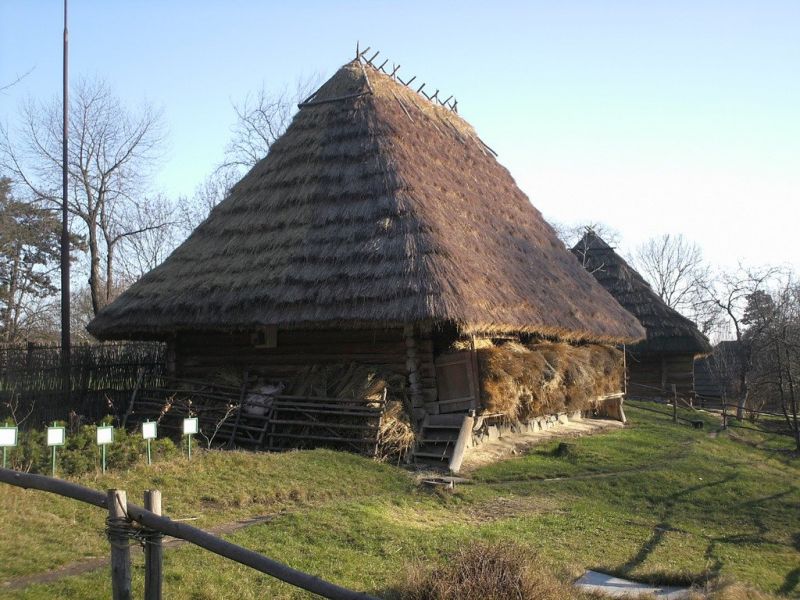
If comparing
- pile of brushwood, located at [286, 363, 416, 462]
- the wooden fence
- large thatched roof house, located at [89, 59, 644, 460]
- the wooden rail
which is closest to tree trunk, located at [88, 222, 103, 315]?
large thatched roof house, located at [89, 59, 644, 460]

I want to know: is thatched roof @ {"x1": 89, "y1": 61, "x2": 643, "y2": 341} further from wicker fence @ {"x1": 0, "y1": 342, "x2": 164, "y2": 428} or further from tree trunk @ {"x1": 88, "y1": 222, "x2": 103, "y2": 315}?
tree trunk @ {"x1": 88, "y1": 222, "x2": 103, "y2": 315}

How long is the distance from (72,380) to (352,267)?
7882 mm

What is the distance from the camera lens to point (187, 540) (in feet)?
14.6

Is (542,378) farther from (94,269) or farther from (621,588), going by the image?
(94,269)

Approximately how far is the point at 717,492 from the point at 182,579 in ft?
31.5

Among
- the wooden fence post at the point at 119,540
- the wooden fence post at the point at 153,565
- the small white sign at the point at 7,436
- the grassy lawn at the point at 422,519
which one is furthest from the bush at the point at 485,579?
the small white sign at the point at 7,436

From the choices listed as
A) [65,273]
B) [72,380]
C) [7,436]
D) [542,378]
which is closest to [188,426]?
[7,436]

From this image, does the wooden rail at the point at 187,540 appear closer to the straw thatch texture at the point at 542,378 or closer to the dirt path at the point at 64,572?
the dirt path at the point at 64,572

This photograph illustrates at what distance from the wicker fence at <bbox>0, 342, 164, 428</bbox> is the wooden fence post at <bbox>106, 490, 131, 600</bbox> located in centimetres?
1083

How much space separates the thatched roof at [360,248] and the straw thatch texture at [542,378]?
1.70 ft

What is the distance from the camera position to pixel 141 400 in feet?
49.2

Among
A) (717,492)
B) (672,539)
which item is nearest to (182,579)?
(672,539)

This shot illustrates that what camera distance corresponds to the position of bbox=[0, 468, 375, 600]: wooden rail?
4219 millimetres

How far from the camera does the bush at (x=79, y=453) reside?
8422mm
